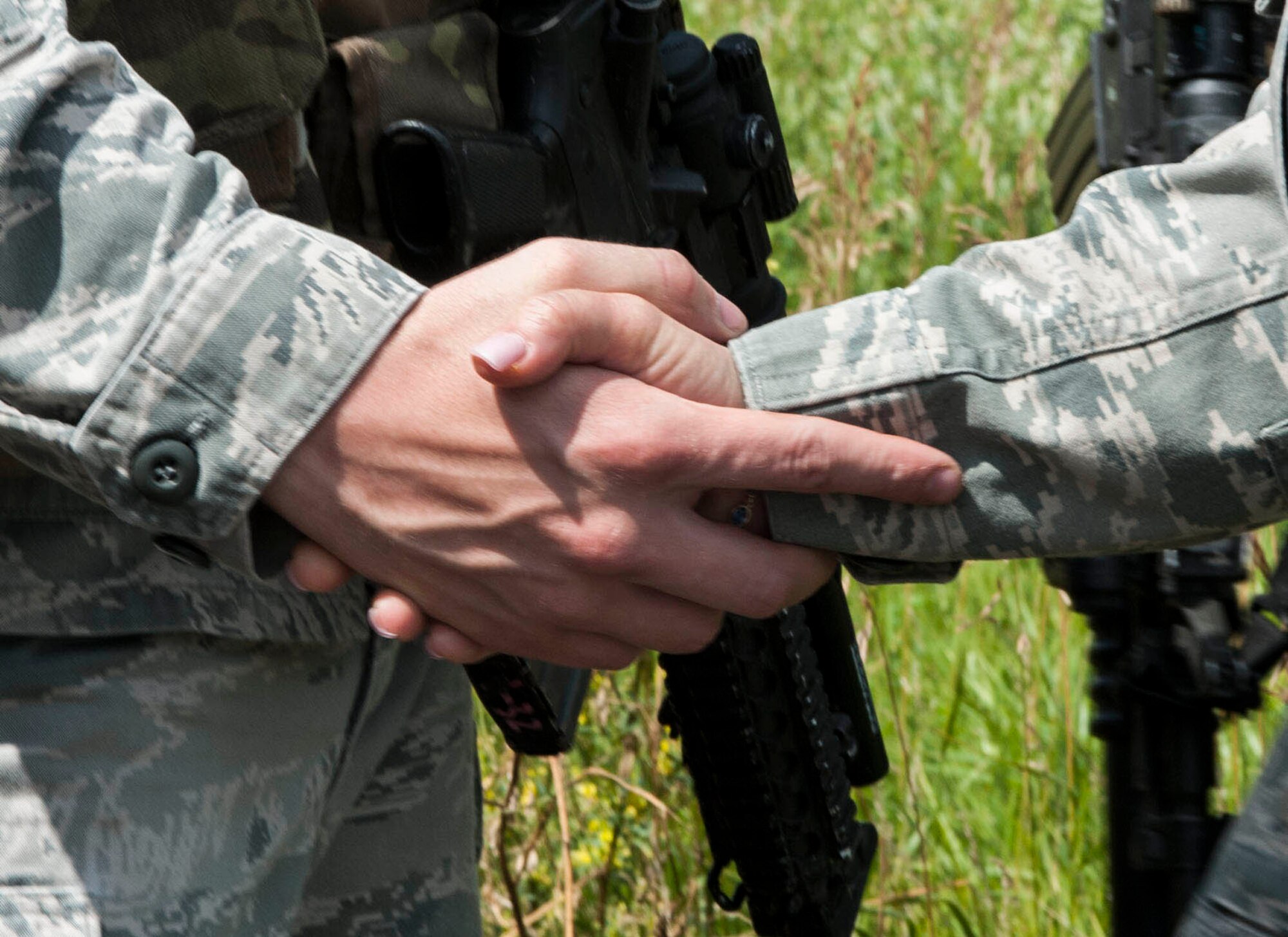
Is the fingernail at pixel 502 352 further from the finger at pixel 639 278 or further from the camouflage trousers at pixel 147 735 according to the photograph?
the camouflage trousers at pixel 147 735

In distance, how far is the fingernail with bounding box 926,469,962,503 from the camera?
1122 millimetres

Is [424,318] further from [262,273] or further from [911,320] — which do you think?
[911,320]

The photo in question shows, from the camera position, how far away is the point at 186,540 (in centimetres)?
112

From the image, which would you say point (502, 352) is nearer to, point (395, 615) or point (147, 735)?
point (395, 615)

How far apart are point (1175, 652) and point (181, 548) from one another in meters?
1.10

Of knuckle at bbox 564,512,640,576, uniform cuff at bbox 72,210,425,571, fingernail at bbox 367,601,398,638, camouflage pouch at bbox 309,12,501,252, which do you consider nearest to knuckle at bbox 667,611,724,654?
knuckle at bbox 564,512,640,576

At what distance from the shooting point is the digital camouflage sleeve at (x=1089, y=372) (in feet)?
3.49

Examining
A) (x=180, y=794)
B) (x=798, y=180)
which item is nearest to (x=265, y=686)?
(x=180, y=794)

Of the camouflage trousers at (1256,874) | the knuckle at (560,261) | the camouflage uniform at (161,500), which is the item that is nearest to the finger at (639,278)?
the knuckle at (560,261)

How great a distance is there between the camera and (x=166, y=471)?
1048 mm

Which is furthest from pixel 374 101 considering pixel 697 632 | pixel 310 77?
pixel 697 632

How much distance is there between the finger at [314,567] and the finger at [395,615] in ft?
0.12

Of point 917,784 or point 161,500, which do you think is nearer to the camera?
point 161,500

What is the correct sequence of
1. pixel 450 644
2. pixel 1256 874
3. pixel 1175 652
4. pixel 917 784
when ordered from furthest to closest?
pixel 917 784 < pixel 1175 652 < pixel 450 644 < pixel 1256 874
